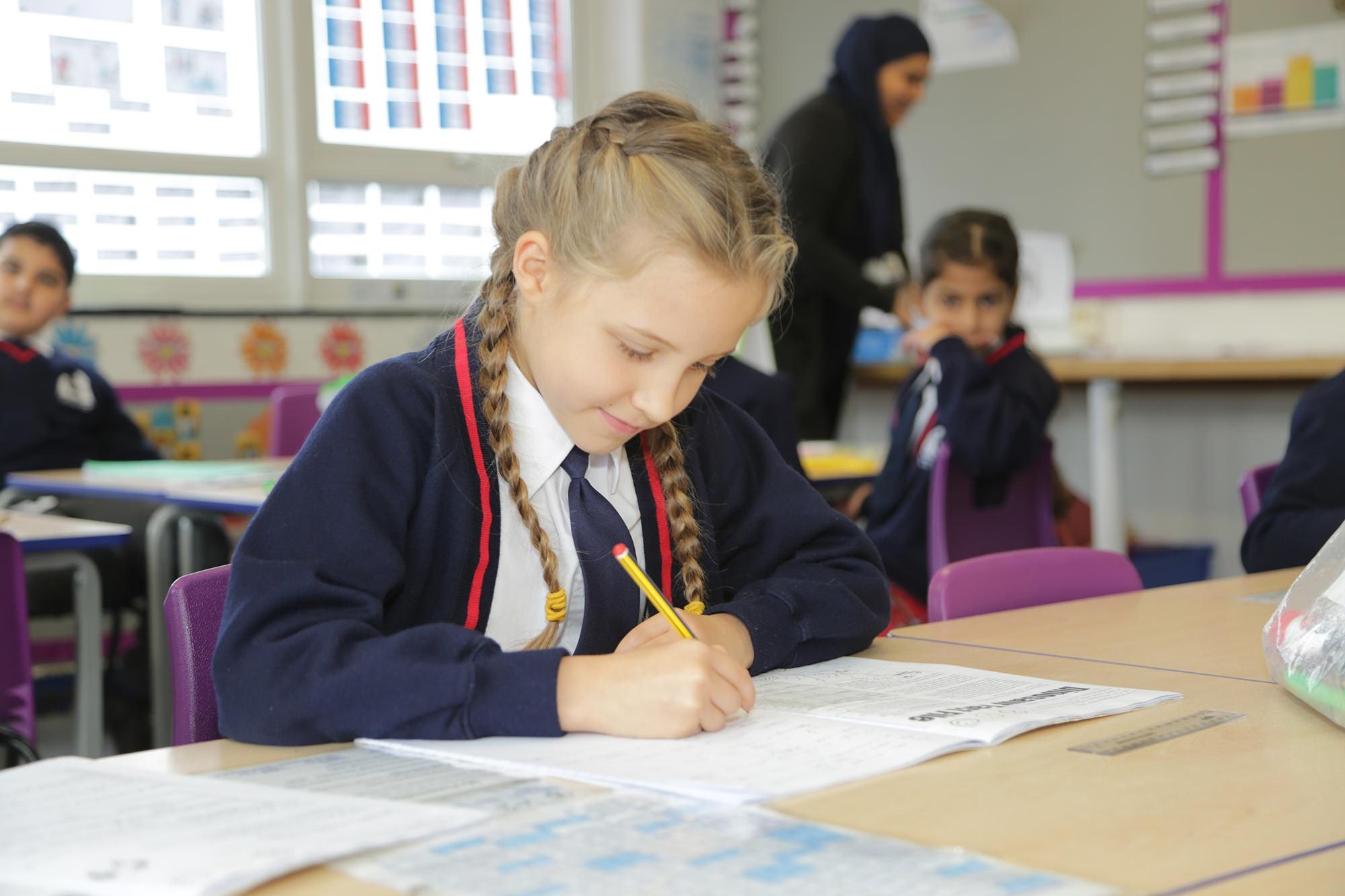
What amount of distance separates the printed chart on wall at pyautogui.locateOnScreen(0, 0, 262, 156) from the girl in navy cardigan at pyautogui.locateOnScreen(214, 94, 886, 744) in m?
3.13

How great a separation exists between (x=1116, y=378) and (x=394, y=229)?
2.24 m

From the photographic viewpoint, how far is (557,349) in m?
1.10

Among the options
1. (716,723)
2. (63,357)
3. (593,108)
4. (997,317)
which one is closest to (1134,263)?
(997,317)

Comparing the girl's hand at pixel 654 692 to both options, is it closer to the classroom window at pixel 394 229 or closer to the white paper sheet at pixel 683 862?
the white paper sheet at pixel 683 862

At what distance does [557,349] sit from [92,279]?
10.7ft

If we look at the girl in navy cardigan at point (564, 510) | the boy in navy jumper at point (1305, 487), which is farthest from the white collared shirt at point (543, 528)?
the boy in navy jumper at point (1305, 487)

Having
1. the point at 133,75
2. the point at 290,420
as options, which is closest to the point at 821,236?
the point at 290,420

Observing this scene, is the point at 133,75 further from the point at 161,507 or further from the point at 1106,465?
the point at 1106,465

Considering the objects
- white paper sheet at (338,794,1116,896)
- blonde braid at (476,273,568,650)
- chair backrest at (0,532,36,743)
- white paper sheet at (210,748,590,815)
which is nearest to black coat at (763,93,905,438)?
chair backrest at (0,532,36,743)

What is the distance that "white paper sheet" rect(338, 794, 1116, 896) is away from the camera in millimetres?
601

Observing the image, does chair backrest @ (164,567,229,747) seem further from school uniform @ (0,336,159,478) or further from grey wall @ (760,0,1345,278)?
grey wall @ (760,0,1345,278)

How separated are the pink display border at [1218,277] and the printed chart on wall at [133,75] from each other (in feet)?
8.80

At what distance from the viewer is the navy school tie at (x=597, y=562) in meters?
1.17

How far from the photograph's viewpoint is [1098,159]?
14.3 feet
